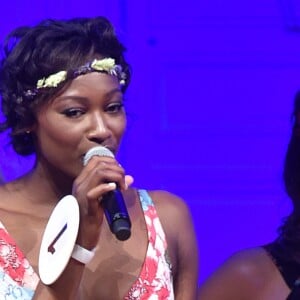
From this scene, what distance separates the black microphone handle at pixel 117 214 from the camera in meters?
1.06

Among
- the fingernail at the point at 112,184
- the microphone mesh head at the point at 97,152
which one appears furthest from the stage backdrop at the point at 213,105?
the fingernail at the point at 112,184

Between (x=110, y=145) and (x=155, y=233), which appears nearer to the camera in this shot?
(x=110, y=145)

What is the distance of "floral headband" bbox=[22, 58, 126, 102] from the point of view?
1.40m

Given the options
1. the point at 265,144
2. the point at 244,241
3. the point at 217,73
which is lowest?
the point at 244,241

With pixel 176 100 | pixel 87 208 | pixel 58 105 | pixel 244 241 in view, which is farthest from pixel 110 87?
pixel 244 241

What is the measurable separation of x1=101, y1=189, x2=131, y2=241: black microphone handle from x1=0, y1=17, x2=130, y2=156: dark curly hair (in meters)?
0.34

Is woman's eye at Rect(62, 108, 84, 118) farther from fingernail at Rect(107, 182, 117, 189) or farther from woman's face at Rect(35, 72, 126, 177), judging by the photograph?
fingernail at Rect(107, 182, 117, 189)

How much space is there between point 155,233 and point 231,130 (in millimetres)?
708

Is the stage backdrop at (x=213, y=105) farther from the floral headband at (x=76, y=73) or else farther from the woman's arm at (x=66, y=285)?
the woman's arm at (x=66, y=285)

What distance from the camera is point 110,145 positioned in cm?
132

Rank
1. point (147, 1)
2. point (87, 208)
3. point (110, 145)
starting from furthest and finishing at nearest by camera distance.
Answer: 1. point (147, 1)
2. point (110, 145)
3. point (87, 208)

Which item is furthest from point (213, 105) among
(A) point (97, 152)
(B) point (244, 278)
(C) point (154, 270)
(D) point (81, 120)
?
(A) point (97, 152)

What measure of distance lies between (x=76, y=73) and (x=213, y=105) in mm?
855

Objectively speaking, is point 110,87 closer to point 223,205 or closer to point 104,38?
point 104,38
